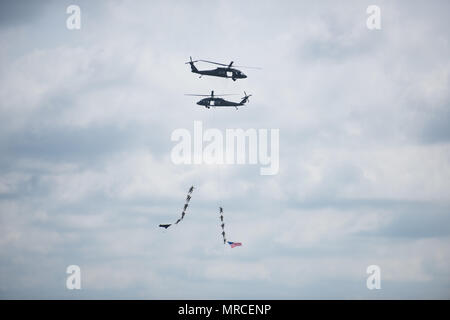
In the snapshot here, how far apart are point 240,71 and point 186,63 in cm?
1342

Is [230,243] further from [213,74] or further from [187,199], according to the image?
[213,74]

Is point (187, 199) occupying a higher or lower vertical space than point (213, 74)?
lower

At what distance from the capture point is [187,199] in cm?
14200

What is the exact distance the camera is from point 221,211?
136m
